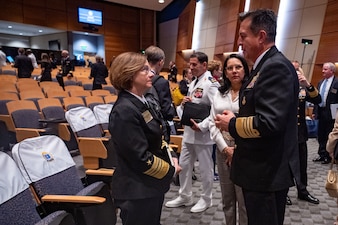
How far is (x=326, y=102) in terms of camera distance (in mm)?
3594

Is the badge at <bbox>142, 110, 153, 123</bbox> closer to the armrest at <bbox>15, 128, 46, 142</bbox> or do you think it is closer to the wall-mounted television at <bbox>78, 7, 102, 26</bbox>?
the armrest at <bbox>15, 128, 46, 142</bbox>

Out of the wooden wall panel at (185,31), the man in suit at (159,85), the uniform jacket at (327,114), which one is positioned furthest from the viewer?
the wooden wall panel at (185,31)

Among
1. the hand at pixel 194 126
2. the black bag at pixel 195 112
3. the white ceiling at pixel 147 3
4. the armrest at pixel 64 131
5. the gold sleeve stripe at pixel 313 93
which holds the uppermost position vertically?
the white ceiling at pixel 147 3

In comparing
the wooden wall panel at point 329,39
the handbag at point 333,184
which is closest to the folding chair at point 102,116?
the handbag at point 333,184

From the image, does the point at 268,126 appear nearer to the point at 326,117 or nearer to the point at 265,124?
the point at 265,124

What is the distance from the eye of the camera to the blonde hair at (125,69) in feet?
4.00

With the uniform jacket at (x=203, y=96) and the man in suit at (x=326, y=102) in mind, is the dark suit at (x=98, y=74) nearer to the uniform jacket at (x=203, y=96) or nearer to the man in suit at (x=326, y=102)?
the uniform jacket at (x=203, y=96)

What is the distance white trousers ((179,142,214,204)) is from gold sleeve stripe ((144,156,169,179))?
0.97 meters

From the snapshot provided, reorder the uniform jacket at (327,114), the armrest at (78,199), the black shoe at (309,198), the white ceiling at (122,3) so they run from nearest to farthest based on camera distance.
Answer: the armrest at (78,199) < the black shoe at (309,198) < the uniform jacket at (327,114) < the white ceiling at (122,3)

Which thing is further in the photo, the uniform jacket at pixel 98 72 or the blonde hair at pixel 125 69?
the uniform jacket at pixel 98 72

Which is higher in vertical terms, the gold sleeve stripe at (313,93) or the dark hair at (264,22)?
the dark hair at (264,22)

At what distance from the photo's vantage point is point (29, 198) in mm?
1329

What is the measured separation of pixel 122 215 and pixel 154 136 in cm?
42

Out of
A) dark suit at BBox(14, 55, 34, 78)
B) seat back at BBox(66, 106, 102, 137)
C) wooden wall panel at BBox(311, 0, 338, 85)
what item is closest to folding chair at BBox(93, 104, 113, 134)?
seat back at BBox(66, 106, 102, 137)
